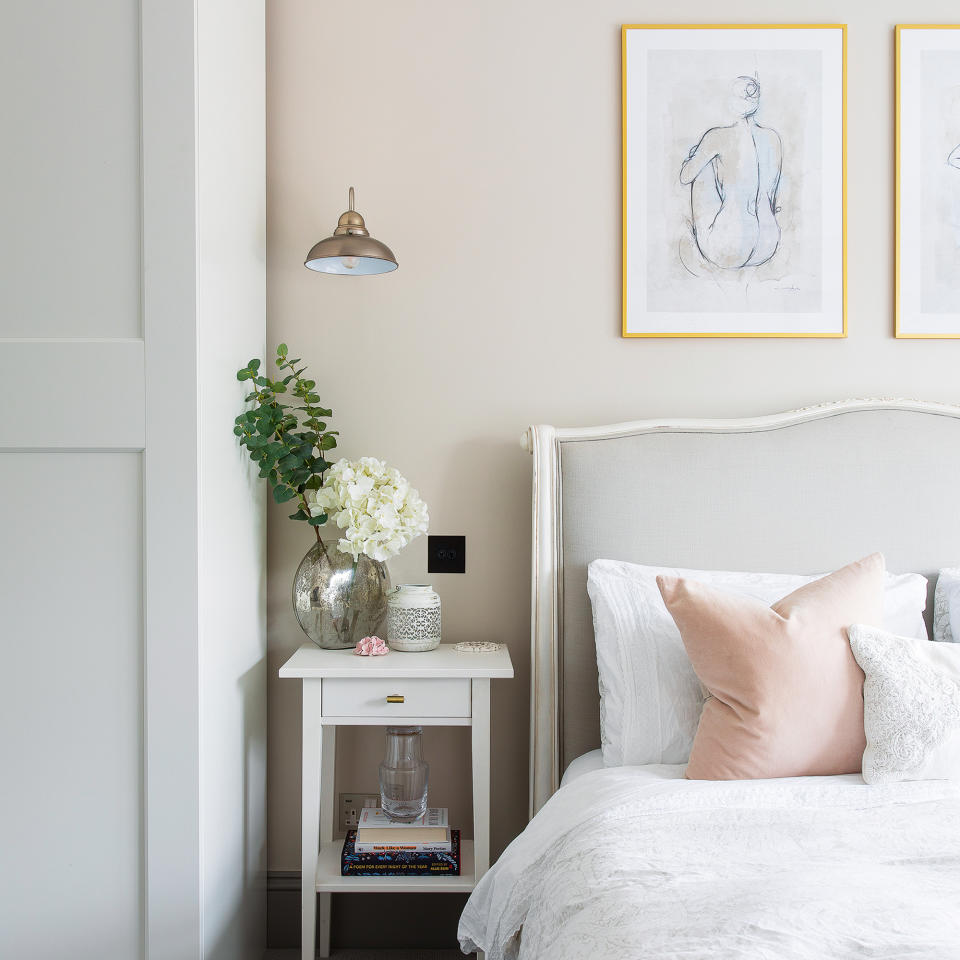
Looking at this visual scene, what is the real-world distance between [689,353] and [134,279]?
1.31m

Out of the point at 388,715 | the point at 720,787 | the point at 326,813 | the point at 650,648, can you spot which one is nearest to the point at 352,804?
the point at 326,813

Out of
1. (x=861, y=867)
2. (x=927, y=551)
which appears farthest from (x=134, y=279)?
(x=927, y=551)

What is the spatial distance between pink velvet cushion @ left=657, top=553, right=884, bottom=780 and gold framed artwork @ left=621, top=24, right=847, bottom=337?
0.83 metres

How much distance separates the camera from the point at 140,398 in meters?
1.50

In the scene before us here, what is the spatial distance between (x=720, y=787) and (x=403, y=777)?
0.82m

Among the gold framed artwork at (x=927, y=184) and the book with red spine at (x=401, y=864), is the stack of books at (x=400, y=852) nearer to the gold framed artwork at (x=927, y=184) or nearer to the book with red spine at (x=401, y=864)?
the book with red spine at (x=401, y=864)

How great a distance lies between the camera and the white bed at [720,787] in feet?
3.07

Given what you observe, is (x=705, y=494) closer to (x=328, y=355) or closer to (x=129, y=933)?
(x=328, y=355)

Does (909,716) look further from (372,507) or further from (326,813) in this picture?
(326,813)

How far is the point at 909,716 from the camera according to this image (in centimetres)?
137

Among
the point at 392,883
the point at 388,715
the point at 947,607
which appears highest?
the point at 947,607

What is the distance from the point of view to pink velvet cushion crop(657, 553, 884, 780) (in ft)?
4.65

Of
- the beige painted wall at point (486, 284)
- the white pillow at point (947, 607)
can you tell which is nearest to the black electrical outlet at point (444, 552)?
the beige painted wall at point (486, 284)

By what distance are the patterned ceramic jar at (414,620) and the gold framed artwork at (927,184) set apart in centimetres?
137
